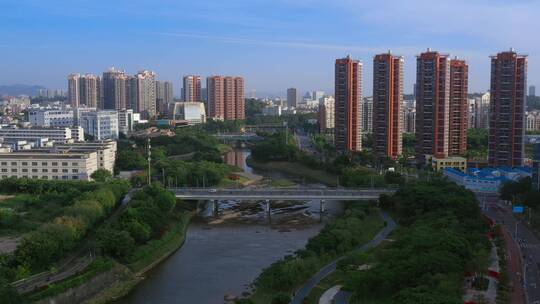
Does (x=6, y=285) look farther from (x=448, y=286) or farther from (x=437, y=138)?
(x=437, y=138)

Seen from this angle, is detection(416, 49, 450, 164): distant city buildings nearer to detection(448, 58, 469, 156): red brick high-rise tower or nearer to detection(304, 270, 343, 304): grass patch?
detection(448, 58, 469, 156): red brick high-rise tower

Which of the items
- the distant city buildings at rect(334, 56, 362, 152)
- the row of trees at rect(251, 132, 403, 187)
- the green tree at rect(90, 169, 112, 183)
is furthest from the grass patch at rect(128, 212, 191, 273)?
the distant city buildings at rect(334, 56, 362, 152)

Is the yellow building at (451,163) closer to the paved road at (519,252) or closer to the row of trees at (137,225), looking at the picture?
the paved road at (519,252)

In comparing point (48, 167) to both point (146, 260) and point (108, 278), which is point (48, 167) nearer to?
point (146, 260)

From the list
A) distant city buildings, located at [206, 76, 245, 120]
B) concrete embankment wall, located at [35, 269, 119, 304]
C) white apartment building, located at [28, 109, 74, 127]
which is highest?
distant city buildings, located at [206, 76, 245, 120]

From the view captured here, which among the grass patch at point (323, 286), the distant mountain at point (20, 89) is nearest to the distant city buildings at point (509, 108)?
the grass patch at point (323, 286)

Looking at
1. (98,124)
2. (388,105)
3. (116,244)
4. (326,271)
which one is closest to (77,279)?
(116,244)
